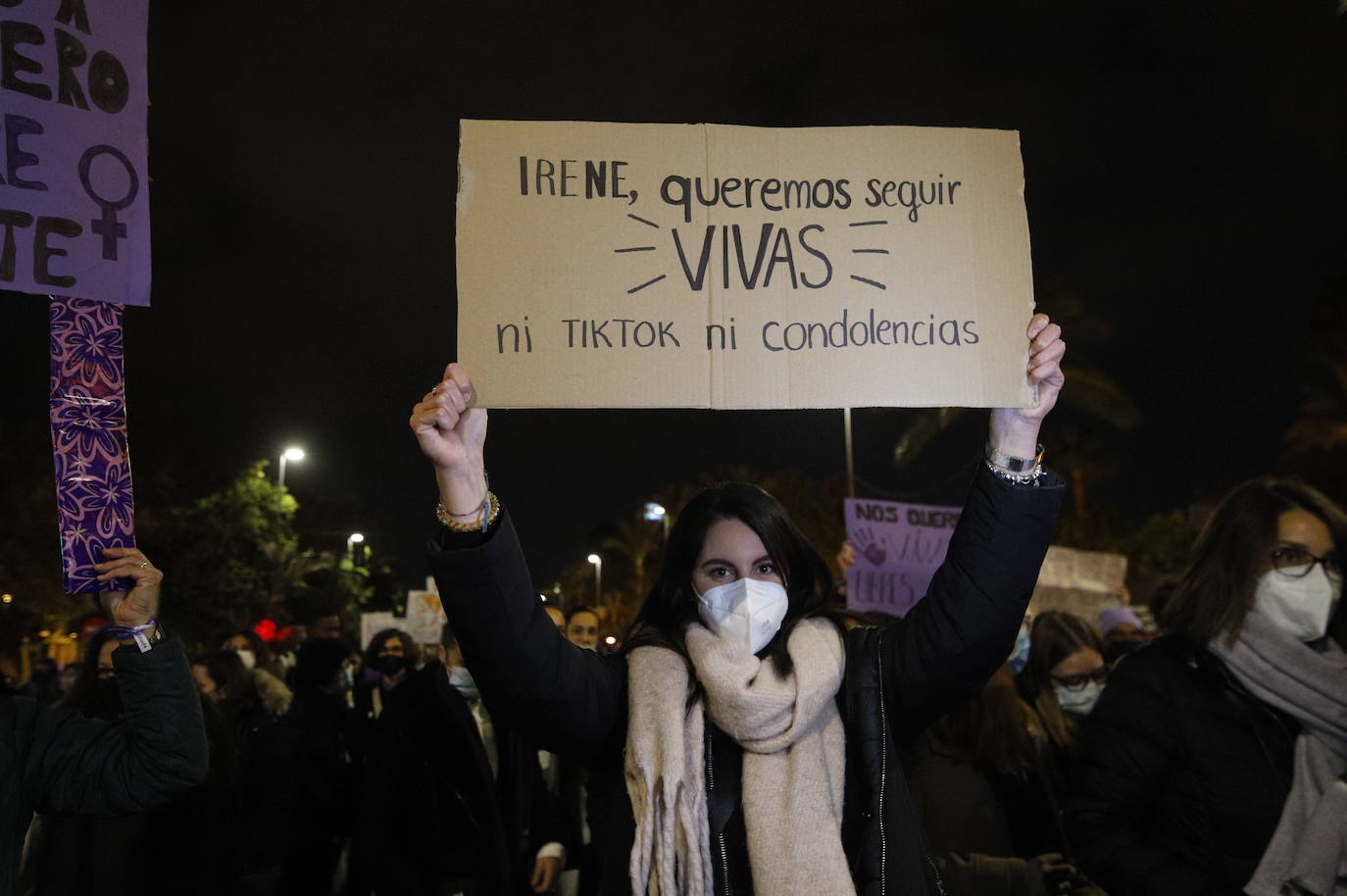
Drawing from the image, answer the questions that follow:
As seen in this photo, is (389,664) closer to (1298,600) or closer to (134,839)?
(134,839)

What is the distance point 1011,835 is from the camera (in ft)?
16.1

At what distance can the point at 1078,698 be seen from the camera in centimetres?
611

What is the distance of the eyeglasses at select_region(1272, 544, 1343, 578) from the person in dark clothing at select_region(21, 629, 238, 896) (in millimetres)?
3608

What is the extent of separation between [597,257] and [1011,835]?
10.2 ft

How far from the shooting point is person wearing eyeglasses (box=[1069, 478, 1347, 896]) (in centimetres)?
333

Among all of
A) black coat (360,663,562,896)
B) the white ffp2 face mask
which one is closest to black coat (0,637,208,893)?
the white ffp2 face mask

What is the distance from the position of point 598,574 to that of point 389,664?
90.3m

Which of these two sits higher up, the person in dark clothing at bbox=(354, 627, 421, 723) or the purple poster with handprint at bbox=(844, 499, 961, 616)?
the purple poster with handprint at bbox=(844, 499, 961, 616)

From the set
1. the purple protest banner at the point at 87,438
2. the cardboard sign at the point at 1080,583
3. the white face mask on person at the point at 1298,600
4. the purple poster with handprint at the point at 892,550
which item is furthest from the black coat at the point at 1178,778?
the cardboard sign at the point at 1080,583

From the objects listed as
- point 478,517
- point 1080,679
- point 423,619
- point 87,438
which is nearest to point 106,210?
point 87,438

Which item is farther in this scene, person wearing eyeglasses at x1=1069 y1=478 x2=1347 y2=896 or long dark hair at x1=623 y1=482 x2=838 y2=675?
person wearing eyeglasses at x1=1069 y1=478 x2=1347 y2=896

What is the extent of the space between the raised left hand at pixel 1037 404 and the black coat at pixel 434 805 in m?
4.00

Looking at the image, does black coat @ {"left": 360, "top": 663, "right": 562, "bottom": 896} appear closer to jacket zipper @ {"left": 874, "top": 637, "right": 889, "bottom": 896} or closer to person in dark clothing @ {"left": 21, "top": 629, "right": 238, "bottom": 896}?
person in dark clothing @ {"left": 21, "top": 629, "right": 238, "bottom": 896}

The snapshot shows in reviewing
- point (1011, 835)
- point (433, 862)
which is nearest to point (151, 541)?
point (433, 862)
